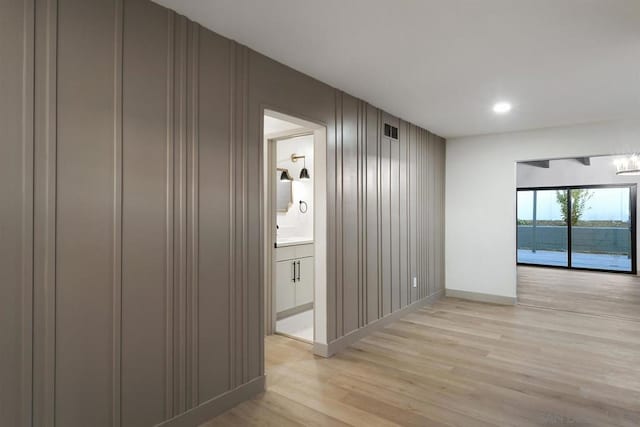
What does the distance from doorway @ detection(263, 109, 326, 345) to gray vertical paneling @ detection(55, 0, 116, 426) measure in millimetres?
1339

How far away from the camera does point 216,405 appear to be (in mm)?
2459

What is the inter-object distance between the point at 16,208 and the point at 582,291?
303 inches

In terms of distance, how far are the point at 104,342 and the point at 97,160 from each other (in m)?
0.94

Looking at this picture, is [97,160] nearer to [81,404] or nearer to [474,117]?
[81,404]

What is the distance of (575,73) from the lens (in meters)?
3.16

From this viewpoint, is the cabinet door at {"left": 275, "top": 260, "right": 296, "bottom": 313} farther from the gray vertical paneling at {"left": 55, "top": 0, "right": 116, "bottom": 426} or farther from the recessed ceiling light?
the recessed ceiling light

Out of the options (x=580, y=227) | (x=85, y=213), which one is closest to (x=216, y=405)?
(x=85, y=213)

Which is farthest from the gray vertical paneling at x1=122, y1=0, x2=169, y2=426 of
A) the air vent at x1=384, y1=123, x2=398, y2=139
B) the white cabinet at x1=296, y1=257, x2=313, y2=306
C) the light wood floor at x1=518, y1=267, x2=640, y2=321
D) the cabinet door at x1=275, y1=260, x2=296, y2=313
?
the light wood floor at x1=518, y1=267, x2=640, y2=321

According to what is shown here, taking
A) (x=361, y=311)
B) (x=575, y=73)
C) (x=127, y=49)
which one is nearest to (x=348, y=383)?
(x=361, y=311)

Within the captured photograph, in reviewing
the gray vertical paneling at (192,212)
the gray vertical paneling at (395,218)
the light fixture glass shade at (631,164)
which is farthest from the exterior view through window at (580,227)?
the gray vertical paneling at (192,212)

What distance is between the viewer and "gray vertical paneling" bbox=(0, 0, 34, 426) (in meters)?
1.58

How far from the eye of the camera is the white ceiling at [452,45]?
2.17 metres

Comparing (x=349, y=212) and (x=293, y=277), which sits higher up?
(x=349, y=212)

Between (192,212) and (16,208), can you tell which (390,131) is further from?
(16,208)
